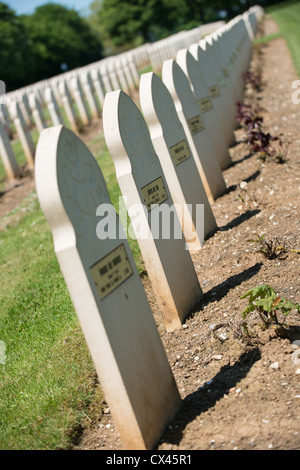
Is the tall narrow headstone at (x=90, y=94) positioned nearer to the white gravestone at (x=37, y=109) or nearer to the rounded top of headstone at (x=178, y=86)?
the white gravestone at (x=37, y=109)

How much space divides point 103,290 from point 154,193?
1629 millimetres

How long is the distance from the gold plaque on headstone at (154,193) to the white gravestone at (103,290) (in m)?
1.07

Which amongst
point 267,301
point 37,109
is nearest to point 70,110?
point 37,109

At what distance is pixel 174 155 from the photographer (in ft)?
21.2

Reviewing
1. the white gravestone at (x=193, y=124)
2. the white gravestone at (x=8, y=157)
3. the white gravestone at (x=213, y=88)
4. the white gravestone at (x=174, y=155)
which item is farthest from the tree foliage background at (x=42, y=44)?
the white gravestone at (x=174, y=155)

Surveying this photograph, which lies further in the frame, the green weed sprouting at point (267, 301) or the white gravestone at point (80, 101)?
the white gravestone at point (80, 101)

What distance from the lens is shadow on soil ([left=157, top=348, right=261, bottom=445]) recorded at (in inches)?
162

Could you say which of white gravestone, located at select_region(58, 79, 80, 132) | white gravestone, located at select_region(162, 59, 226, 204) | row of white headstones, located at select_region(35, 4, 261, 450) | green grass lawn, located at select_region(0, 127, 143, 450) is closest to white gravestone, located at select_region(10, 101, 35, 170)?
white gravestone, located at select_region(58, 79, 80, 132)

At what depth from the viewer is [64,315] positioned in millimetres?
6293

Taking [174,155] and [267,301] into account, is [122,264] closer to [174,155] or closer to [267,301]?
[267,301]

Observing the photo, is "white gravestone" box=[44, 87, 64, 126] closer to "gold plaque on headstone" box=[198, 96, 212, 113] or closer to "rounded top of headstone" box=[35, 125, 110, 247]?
"gold plaque on headstone" box=[198, 96, 212, 113]

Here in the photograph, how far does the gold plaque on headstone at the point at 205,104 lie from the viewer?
885cm

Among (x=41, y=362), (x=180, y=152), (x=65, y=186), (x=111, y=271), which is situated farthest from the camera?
(x=180, y=152)

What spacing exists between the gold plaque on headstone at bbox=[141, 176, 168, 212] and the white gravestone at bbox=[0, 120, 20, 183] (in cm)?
1040
